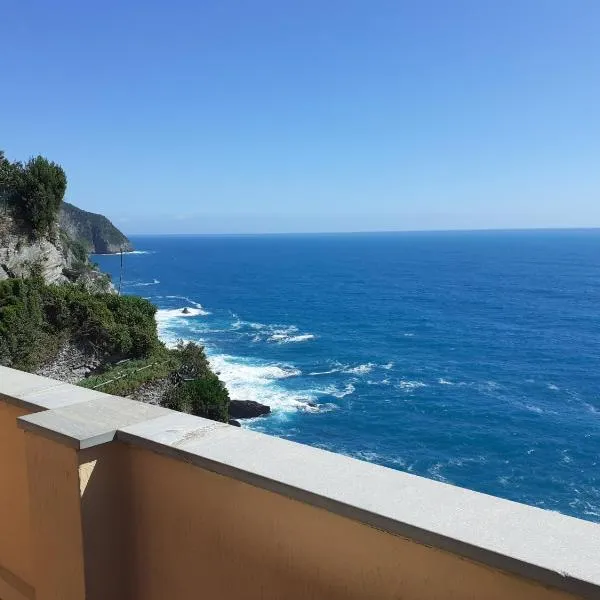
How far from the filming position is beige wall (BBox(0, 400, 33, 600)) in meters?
2.61

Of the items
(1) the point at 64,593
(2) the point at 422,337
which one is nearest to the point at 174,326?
(2) the point at 422,337

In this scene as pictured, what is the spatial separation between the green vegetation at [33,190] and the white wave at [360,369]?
20.6 metres

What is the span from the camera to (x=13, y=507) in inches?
106

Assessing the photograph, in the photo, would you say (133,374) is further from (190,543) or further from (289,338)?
(190,543)

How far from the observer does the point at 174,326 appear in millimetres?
51500

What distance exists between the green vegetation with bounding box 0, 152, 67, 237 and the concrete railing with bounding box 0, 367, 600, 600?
103ft

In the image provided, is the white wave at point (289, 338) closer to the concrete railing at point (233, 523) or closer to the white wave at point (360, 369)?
the white wave at point (360, 369)

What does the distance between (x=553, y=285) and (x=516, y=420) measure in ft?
190

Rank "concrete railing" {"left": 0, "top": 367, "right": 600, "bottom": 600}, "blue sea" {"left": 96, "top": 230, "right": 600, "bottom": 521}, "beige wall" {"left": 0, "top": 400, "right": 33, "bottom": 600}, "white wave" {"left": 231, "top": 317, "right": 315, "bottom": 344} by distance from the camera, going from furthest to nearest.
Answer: "white wave" {"left": 231, "top": 317, "right": 315, "bottom": 344}
"blue sea" {"left": 96, "top": 230, "right": 600, "bottom": 521}
"beige wall" {"left": 0, "top": 400, "right": 33, "bottom": 600}
"concrete railing" {"left": 0, "top": 367, "right": 600, "bottom": 600}

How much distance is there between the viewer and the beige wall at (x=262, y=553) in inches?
56.8

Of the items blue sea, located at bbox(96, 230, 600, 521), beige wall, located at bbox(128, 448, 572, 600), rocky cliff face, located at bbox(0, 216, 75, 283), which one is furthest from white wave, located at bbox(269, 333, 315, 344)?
beige wall, located at bbox(128, 448, 572, 600)

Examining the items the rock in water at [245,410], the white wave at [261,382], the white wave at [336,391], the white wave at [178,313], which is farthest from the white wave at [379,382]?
the white wave at [178,313]

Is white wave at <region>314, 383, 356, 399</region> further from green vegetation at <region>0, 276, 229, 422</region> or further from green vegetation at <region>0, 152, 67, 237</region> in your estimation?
green vegetation at <region>0, 152, 67, 237</region>

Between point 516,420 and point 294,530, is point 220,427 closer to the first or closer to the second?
point 294,530
